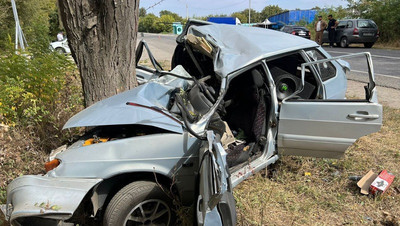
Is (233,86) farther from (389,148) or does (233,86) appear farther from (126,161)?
(389,148)

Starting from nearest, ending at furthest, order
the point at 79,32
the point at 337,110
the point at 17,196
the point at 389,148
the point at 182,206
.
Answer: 1. the point at 17,196
2. the point at 182,206
3. the point at 337,110
4. the point at 79,32
5. the point at 389,148

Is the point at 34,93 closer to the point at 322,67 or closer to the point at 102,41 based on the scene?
the point at 102,41

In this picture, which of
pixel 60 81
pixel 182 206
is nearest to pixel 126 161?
pixel 182 206

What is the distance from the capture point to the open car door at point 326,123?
2895 mm

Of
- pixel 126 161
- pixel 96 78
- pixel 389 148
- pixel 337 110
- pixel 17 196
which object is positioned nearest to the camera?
pixel 17 196

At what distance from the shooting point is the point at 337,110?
2.95 meters

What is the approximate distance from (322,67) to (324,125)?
105 cm

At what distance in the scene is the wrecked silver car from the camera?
213cm

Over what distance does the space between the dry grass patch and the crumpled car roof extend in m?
1.39

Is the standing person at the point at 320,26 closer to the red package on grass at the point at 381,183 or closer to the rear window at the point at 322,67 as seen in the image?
the rear window at the point at 322,67

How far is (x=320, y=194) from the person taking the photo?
3.26 m

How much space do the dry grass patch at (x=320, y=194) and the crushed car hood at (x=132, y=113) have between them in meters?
1.21

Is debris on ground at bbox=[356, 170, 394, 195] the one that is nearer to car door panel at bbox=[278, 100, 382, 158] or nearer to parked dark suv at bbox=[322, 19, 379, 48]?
car door panel at bbox=[278, 100, 382, 158]

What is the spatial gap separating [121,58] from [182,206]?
7.27ft
